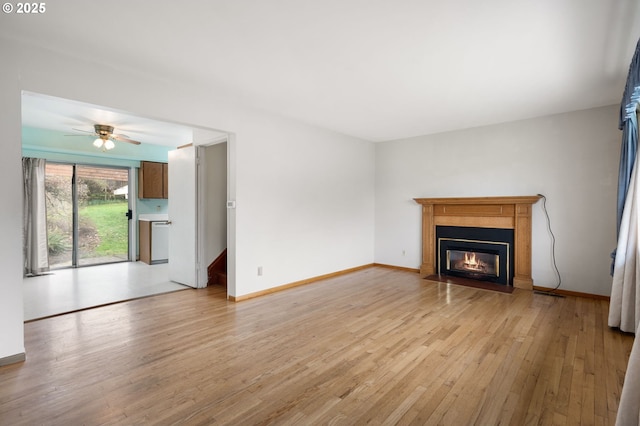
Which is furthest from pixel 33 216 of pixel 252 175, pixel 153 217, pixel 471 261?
pixel 471 261

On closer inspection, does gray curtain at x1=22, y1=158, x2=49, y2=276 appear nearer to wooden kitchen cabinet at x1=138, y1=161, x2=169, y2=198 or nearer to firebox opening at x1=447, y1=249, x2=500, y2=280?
wooden kitchen cabinet at x1=138, y1=161, x2=169, y2=198

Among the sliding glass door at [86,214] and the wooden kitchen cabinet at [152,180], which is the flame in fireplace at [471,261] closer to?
the wooden kitchen cabinet at [152,180]

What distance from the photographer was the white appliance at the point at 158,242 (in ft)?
22.4

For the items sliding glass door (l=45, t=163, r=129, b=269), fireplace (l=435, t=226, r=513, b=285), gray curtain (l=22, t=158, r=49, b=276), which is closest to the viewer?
fireplace (l=435, t=226, r=513, b=285)

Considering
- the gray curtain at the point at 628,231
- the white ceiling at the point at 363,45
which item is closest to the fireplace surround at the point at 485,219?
the gray curtain at the point at 628,231

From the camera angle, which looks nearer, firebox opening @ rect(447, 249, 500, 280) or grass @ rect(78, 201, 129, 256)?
firebox opening @ rect(447, 249, 500, 280)

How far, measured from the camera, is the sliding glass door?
20.2 feet

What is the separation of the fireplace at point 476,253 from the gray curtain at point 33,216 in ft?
24.1

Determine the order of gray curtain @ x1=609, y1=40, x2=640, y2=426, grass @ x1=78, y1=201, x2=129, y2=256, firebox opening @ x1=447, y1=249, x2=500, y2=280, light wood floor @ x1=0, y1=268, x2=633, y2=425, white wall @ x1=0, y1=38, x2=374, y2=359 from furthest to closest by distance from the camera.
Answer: grass @ x1=78, y1=201, x2=129, y2=256 → firebox opening @ x1=447, y1=249, x2=500, y2=280 → gray curtain @ x1=609, y1=40, x2=640, y2=426 → white wall @ x1=0, y1=38, x2=374, y2=359 → light wood floor @ x1=0, y1=268, x2=633, y2=425

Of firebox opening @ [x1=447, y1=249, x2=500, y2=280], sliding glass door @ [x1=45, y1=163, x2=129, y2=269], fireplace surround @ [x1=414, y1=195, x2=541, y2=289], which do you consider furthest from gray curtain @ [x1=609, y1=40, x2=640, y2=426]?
sliding glass door @ [x1=45, y1=163, x2=129, y2=269]

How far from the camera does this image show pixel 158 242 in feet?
22.8

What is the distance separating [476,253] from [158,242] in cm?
657

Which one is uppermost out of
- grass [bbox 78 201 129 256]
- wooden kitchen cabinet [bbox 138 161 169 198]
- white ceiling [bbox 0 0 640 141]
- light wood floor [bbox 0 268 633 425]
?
white ceiling [bbox 0 0 640 141]

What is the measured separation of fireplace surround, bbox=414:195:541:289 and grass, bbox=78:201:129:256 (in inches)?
259
